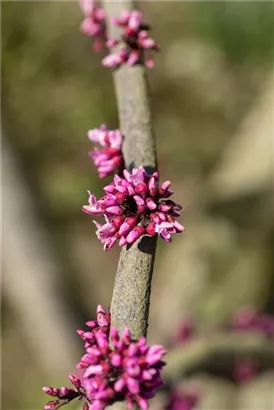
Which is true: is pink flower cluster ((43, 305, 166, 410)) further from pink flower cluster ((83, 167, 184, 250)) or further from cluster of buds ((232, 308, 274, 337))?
cluster of buds ((232, 308, 274, 337))

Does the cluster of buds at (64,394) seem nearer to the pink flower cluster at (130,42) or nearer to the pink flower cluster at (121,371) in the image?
the pink flower cluster at (121,371)

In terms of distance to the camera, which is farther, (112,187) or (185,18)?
(185,18)

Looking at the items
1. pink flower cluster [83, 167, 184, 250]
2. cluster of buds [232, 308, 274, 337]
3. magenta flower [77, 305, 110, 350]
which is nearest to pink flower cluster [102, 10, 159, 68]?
pink flower cluster [83, 167, 184, 250]

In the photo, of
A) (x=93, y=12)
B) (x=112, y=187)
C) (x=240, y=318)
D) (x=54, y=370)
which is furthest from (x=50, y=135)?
(x=112, y=187)

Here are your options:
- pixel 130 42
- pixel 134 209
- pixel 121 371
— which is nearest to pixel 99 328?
pixel 121 371

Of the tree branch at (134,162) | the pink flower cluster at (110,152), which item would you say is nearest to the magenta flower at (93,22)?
the tree branch at (134,162)

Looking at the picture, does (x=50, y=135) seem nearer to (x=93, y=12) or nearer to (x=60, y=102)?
(x=60, y=102)
